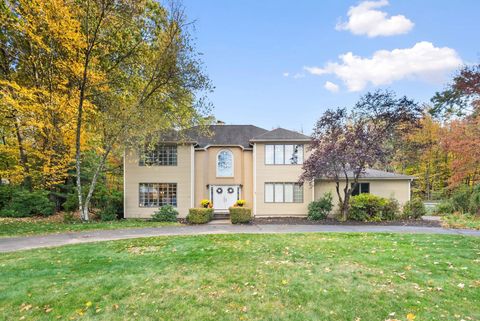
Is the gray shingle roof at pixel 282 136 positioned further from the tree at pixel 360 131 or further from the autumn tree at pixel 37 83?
the autumn tree at pixel 37 83

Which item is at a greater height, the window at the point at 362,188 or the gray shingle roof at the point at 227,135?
the gray shingle roof at the point at 227,135

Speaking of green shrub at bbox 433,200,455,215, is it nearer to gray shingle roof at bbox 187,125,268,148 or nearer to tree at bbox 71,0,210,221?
gray shingle roof at bbox 187,125,268,148

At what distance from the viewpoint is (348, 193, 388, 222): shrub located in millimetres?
15758

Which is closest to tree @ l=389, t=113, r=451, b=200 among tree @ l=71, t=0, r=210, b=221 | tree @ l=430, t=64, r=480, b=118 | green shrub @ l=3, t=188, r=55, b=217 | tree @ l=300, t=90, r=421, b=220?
tree @ l=430, t=64, r=480, b=118

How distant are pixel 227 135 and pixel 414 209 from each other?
13.8 meters

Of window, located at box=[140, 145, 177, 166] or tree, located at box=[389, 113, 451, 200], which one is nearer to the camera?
window, located at box=[140, 145, 177, 166]

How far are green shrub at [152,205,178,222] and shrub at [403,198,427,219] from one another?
14702 mm

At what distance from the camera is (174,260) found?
6.80 meters

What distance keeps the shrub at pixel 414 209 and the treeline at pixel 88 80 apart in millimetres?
14315

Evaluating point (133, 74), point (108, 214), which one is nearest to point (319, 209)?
point (108, 214)

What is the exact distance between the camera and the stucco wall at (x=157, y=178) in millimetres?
17578

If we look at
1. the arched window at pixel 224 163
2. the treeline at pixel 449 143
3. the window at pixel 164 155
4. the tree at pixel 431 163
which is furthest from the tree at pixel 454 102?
the window at pixel 164 155

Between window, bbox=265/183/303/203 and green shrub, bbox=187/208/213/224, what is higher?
window, bbox=265/183/303/203

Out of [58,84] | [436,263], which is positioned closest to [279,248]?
[436,263]
